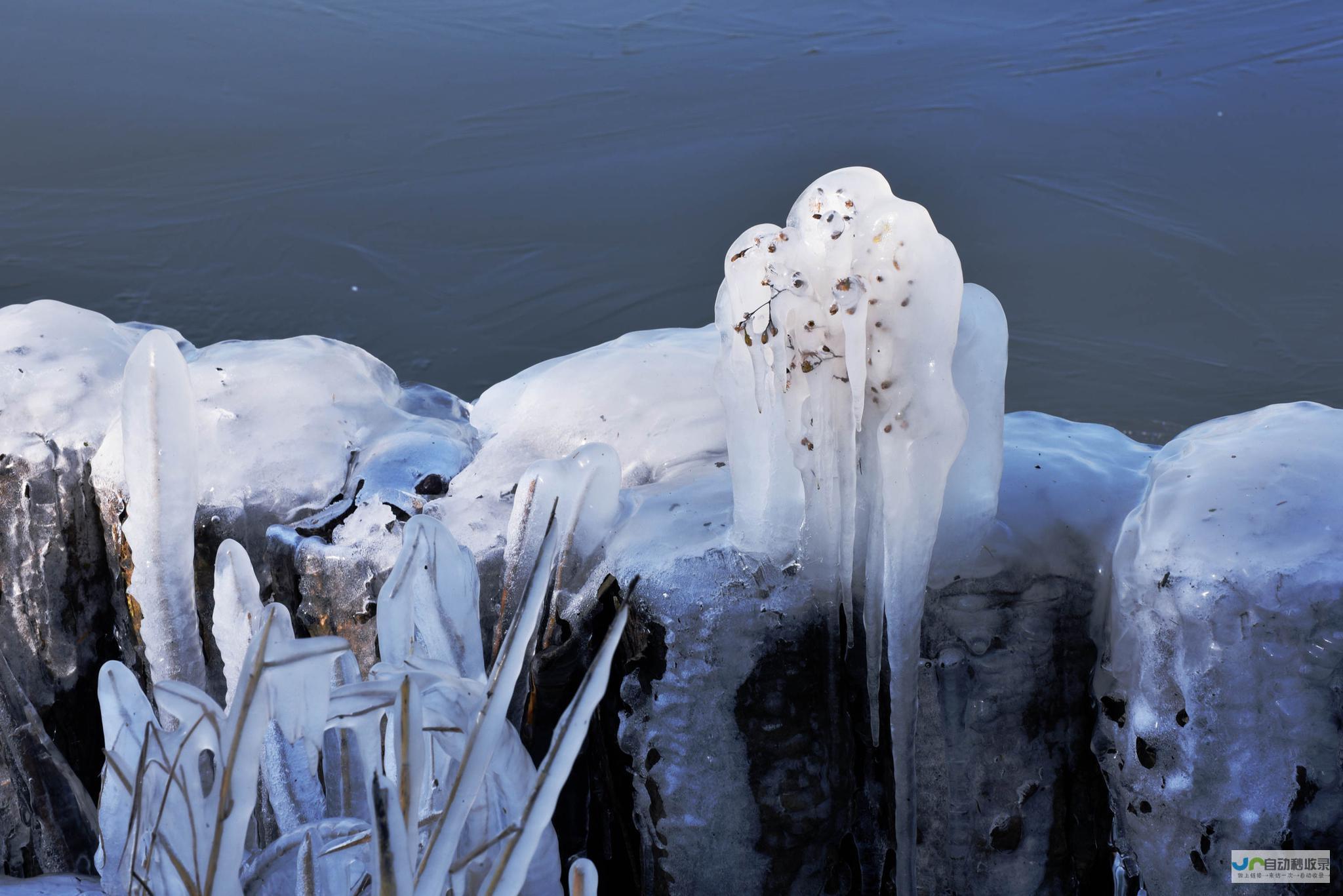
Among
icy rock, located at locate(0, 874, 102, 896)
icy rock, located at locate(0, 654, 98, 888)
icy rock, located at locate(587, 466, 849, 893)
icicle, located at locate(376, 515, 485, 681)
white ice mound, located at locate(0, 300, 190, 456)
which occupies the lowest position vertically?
icy rock, located at locate(0, 654, 98, 888)

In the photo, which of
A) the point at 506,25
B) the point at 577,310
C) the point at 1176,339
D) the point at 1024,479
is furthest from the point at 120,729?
the point at 506,25

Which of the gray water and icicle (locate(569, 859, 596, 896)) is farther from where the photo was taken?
the gray water

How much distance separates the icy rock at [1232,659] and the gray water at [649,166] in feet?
4.01

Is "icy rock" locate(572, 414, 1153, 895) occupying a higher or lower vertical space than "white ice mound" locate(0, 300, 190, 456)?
lower

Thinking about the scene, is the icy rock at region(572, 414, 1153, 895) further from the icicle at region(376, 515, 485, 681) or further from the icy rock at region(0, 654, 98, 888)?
the icy rock at region(0, 654, 98, 888)

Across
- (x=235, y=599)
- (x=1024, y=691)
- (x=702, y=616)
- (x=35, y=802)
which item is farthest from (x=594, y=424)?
(x=35, y=802)

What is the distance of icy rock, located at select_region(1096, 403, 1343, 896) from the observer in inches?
50.1

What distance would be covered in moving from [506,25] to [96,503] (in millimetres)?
2554

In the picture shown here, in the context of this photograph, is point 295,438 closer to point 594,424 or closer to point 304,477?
point 304,477

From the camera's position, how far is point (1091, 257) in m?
2.88

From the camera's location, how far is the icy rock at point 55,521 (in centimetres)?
178

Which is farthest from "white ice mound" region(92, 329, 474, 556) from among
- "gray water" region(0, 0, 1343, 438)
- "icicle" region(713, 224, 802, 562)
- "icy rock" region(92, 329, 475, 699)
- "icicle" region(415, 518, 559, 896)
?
"gray water" region(0, 0, 1343, 438)

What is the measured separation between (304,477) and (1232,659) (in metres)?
1.26

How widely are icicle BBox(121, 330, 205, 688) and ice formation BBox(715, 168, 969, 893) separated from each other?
76cm
